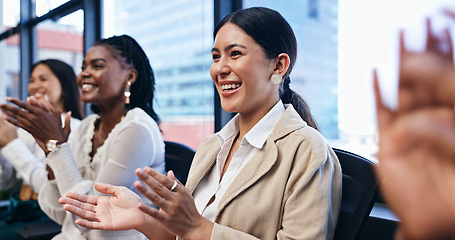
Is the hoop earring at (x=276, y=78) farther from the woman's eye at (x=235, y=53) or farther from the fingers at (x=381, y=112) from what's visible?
the fingers at (x=381, y=112)

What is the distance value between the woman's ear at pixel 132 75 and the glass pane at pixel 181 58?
1.75 feet

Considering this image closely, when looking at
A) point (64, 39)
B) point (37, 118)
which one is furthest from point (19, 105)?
point (64, 39)

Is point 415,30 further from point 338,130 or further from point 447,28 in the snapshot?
point 338,130

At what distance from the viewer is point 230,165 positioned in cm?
120

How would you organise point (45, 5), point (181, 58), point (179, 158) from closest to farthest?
point (179, 158)
point (181, 58)
point (45, 5)

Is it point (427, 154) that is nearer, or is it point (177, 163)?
point (427, 154)

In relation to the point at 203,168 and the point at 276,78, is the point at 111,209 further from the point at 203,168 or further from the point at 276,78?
the point at 276,78

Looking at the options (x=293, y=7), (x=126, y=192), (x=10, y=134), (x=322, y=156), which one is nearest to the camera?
(x=322, y=156)

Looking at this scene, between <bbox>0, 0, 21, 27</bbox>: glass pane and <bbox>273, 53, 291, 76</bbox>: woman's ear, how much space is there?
453 cm

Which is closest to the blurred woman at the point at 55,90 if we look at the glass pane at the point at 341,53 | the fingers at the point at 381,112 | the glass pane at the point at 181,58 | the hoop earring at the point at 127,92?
the glass pane at the point at 181,58

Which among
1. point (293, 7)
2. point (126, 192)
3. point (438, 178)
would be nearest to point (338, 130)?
point (293, 7)

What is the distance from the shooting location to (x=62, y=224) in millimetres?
1716

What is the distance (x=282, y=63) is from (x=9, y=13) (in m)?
5.05

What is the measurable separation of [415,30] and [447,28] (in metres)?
0.03
